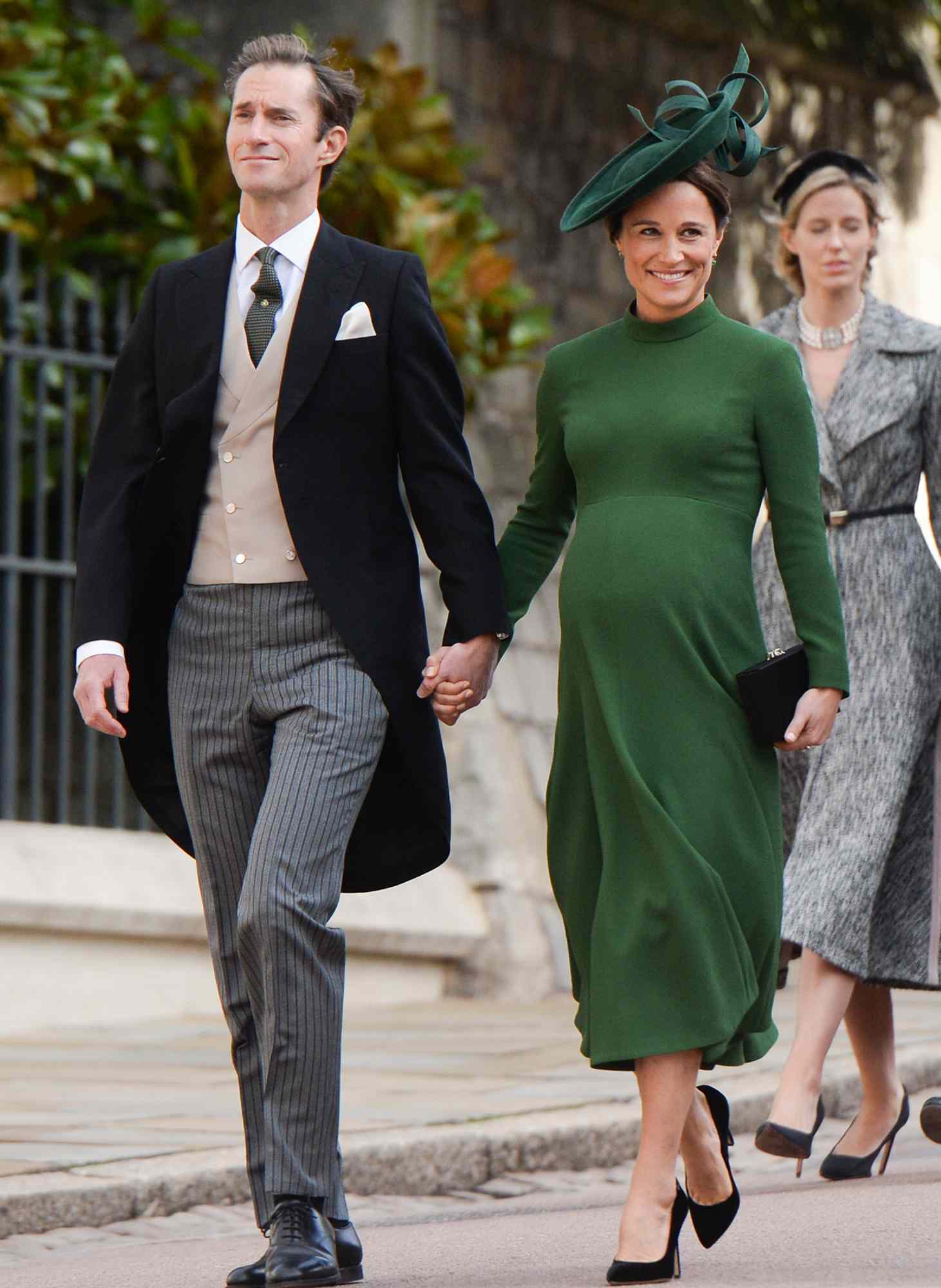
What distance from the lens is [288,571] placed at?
387cm

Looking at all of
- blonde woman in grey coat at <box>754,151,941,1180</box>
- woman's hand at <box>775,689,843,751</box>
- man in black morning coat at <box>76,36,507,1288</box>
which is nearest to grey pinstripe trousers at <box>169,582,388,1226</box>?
Answer: man in black morning coat at <box>76,36,507,1288</box>

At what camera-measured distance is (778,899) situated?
3.83m

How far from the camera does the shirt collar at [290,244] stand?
399 cm

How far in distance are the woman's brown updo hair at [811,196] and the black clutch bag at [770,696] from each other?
5.46ft

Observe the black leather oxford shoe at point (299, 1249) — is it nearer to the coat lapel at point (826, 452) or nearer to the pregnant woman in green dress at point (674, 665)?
the pregnant woman in green dress at point (674, 665)

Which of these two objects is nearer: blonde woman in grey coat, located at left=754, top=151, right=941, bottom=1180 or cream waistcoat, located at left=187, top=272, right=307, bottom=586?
cream waistcoat, located at left=187, top=272, right=307, bottom=586

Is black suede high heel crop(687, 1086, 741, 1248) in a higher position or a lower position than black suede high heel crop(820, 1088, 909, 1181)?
higher

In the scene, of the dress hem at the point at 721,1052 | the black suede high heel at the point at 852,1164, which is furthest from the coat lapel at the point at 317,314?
the black suede high heel at the point at 852,1164

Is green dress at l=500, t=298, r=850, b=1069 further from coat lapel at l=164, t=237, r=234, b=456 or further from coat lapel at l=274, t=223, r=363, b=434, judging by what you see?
coat lapel at l=164, t=237, r=234, b=456

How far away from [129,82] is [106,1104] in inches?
144

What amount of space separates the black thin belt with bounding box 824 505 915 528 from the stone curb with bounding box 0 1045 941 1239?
1492 millimetres

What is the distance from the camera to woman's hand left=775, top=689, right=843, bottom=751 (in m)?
3.79

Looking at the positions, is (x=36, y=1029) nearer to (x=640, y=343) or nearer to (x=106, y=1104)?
(x=106, y=1104)

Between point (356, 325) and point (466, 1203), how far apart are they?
2100 millimetres
